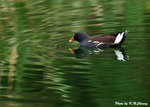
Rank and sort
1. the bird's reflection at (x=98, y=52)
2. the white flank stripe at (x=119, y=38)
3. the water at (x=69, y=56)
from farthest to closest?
1. the white flank stripe at (x=119, y=38)
2. the bird's reflection at (x=98, y=52)
3. the water at (x=69, y=56)

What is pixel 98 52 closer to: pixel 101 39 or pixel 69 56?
pixel 101 39

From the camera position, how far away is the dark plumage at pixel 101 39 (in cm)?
998

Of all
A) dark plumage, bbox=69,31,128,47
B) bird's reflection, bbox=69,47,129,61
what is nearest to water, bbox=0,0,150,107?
bird's reflection, bbox=69,47,129,61

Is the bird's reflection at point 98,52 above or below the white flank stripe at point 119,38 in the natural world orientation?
→ below

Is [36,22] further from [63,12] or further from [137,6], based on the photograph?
[137,6]

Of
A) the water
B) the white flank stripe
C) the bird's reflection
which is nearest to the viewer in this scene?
the water

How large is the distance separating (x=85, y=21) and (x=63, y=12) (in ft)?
4.47

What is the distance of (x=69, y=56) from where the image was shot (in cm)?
944

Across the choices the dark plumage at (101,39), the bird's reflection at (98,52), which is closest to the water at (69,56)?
the bird's reflection at (98,52)

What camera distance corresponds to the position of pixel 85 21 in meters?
12.1

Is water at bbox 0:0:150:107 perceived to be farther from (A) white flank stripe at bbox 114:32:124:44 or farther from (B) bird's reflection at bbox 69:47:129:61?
(A) white flank stripe at bbox 114:32:124:44

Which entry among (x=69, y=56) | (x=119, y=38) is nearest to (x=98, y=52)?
(x=119, y=38)

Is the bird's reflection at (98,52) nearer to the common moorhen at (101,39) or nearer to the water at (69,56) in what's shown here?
the water at (69,56)

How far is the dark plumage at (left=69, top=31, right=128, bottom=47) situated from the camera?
32.7 feet
